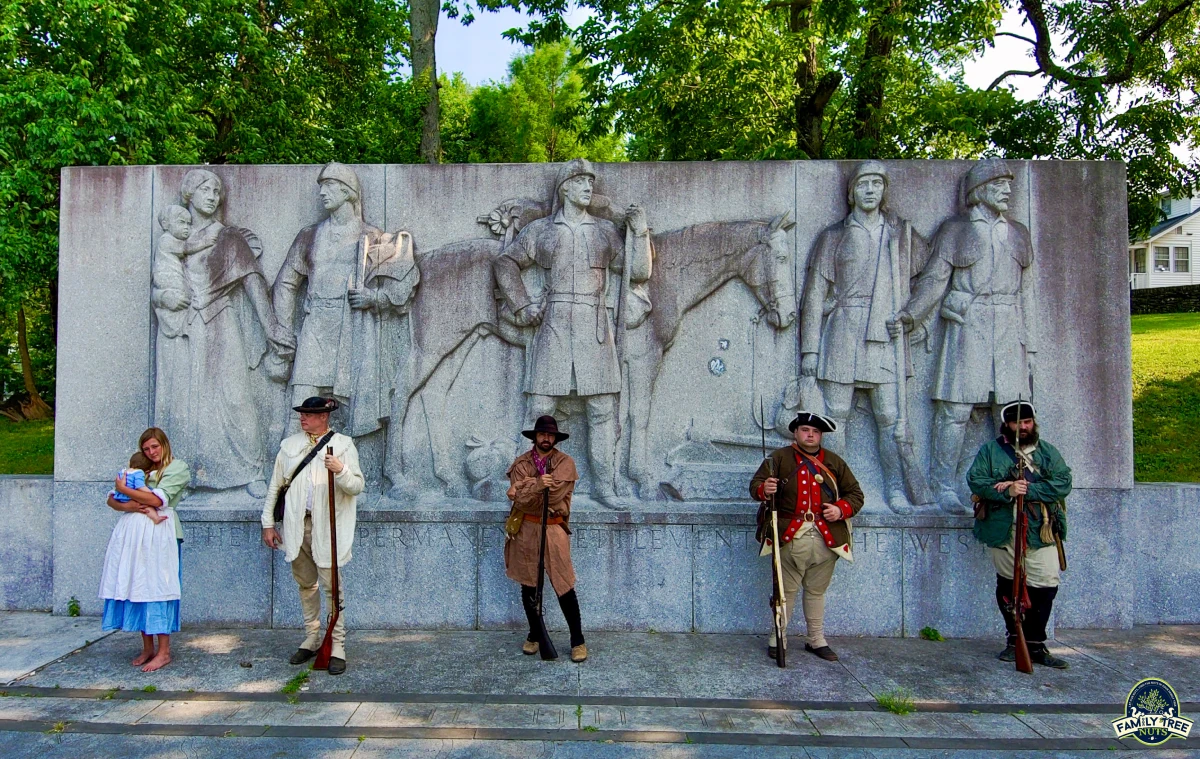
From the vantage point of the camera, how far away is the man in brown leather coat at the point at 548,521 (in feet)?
19.5

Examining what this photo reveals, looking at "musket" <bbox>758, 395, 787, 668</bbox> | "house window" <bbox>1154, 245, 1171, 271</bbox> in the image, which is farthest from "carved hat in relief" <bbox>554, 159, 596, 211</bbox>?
"house window" <bbox>1154, 245, 1171, 271</bbox>

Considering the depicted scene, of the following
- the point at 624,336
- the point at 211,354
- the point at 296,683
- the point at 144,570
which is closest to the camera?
the point at 296,683

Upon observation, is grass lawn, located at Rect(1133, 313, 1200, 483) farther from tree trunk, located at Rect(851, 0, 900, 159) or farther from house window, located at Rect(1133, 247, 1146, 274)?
house window, located at Rect(1133, 247, 1146, 274)

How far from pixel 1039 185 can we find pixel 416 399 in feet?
19.7

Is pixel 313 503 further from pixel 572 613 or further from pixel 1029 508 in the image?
pixel 1029 508

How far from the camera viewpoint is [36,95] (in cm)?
969

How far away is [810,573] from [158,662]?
16.6 ft

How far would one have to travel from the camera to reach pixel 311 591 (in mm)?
5949

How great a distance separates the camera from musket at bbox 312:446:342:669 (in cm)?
568

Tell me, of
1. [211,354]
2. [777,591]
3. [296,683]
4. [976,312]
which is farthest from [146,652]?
[976,312]

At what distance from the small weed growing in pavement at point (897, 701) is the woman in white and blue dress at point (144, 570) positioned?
518 cm

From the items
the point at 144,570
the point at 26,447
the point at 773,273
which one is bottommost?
the point at 144,570

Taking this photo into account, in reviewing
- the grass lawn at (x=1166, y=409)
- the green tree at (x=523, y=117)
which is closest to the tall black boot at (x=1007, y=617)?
the grass lawn at (x=1166, y=409)

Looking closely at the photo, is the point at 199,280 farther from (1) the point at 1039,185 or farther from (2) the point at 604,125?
(2) the point at 604,125
